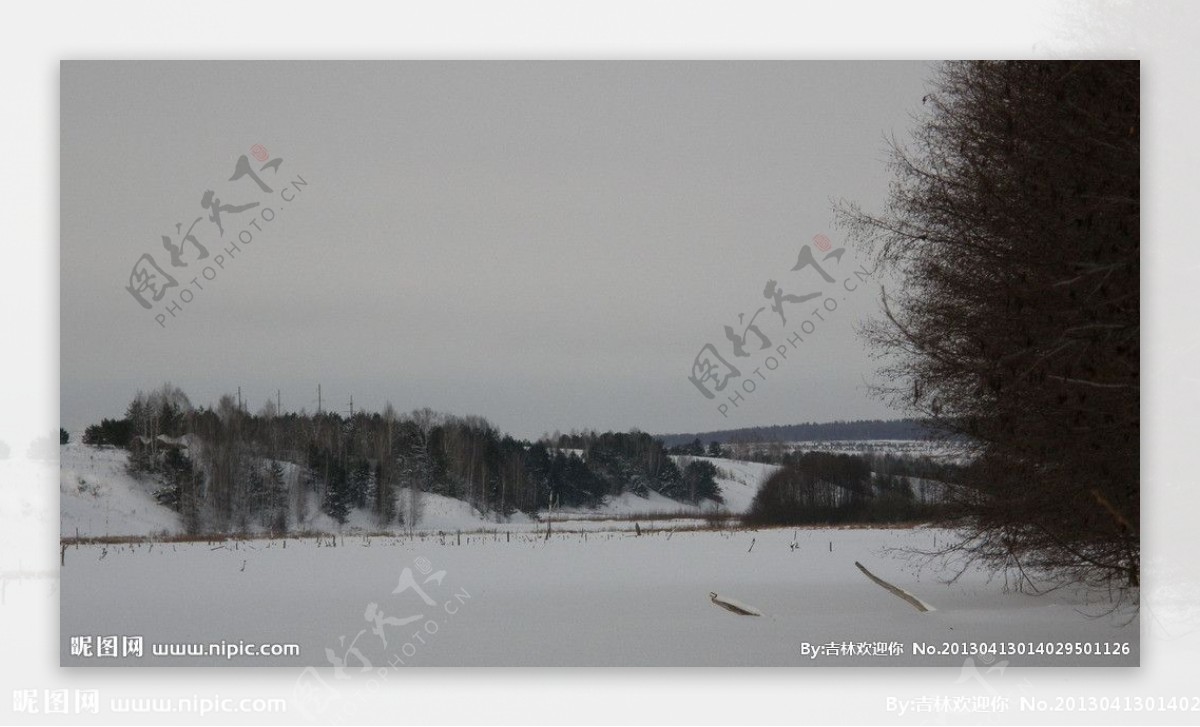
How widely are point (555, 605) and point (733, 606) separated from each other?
2042 mm

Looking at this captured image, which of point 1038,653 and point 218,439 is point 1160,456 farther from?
point 218,439

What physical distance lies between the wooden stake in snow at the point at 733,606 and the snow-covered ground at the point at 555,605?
6 centimetres

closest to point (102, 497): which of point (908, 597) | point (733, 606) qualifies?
point (733, 606)

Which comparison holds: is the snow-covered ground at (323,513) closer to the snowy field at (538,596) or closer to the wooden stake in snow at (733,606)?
the snowy field at (538,596)

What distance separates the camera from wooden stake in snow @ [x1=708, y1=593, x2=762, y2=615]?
10.3 meters

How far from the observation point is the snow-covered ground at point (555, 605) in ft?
27.7

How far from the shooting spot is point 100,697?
725 centimetres

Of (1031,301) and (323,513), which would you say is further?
(323,513)

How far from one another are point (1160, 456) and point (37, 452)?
745 cm

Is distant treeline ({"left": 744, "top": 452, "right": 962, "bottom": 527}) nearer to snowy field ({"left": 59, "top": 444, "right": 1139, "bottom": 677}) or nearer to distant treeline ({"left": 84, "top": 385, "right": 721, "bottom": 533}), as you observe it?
snowy field ({"left": 59, "top": 444, "right": 1139, "bottom": 677})

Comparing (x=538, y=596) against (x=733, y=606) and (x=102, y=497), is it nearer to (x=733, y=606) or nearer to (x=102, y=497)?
(x=733, y=606)

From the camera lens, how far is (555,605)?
1169 cm

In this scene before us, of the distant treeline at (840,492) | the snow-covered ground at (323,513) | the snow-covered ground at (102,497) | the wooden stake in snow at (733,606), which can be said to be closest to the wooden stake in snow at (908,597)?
the distant treeline at (840,492)

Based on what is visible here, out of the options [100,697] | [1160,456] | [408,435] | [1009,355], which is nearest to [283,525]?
[408,435]
